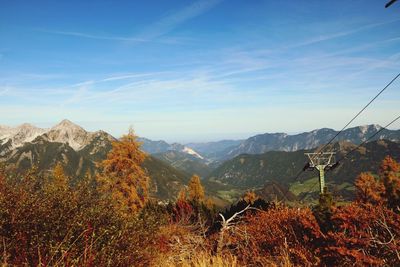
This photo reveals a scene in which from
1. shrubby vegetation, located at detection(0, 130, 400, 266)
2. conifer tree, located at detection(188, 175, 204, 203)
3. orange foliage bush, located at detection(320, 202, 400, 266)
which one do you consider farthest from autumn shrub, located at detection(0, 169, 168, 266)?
conifer tree, located at detection(188, 175, 204, 203)

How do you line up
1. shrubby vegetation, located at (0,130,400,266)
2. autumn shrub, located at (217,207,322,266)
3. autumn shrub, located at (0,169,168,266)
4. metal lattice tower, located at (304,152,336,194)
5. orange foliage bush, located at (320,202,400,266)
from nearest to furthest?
autumn shrub, located at (0,169,168,266), shrubby vegetation, located at (0,130,400,266), orange foliage bush, located at (320,202,400,266), autumn shrub, located at (217,207,322,266), metal lattice tower, located at (304,152,336,194)

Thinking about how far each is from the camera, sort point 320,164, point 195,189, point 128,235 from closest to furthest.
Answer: point 128,235 < point 320,164 < point 195,189

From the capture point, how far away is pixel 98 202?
820cm

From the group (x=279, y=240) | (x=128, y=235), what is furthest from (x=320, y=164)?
(x=128, y=235)

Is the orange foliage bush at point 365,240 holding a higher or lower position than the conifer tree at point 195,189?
higher

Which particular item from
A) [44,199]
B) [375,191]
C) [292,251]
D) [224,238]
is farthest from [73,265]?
[375,191]

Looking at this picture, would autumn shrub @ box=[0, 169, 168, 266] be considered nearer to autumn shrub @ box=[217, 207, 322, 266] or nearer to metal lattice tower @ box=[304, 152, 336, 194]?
autumn shrub @ box=[217, 207, 322, 266]

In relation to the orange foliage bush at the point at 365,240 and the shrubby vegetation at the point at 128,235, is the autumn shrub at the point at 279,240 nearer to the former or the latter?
the shrubby vegetation at the point at 128,235

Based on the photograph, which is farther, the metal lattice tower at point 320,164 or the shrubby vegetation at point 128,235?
the metal lattice tower at point 320,164

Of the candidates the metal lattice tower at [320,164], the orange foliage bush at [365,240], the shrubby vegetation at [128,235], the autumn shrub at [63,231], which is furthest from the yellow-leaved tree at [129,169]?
the orange foliage bush at [365,240]

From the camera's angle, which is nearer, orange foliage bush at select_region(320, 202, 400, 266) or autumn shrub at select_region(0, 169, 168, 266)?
autumn shrub at select_region(0, 169, 168, 266)

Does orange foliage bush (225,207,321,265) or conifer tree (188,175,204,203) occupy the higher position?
orange foliage bush (225,207,321,265)

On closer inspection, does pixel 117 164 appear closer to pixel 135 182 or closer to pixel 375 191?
pixel 135 182

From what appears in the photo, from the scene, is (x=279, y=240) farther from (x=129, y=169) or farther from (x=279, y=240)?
(x=129, y=169)
